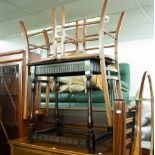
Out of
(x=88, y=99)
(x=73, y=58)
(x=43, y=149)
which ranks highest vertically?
(x=73, y=58)

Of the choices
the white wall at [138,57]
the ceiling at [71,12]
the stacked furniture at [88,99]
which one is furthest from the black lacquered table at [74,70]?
the white wall at [138,57]

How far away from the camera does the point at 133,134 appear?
2.14m

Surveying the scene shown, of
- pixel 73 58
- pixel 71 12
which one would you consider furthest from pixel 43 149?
pixel 71 12

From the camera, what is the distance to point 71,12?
387cm

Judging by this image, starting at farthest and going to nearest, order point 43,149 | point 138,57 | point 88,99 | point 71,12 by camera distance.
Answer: point 138,57 → point 71,12 → point 43,149 → point 88,99

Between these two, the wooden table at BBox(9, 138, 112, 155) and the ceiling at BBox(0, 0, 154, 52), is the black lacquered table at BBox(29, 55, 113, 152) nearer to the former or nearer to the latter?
the wooden table at BBox(9, 138, 112, 155)

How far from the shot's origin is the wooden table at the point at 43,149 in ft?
6.96

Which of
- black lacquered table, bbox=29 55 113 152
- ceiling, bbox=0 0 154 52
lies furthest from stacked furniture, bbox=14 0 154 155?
ceiling, bbox=0 0 154 52

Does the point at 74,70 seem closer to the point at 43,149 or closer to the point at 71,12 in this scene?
the point at 43,149

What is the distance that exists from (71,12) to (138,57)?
9.53ft

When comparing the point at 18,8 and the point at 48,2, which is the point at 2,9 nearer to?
the point at 18,8

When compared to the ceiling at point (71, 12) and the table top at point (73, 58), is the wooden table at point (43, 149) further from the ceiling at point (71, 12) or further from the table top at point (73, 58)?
the ceiling at point (71, 12)

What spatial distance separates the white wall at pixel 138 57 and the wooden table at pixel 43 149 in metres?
4.06

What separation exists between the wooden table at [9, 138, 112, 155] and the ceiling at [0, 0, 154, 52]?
2.10 meters
